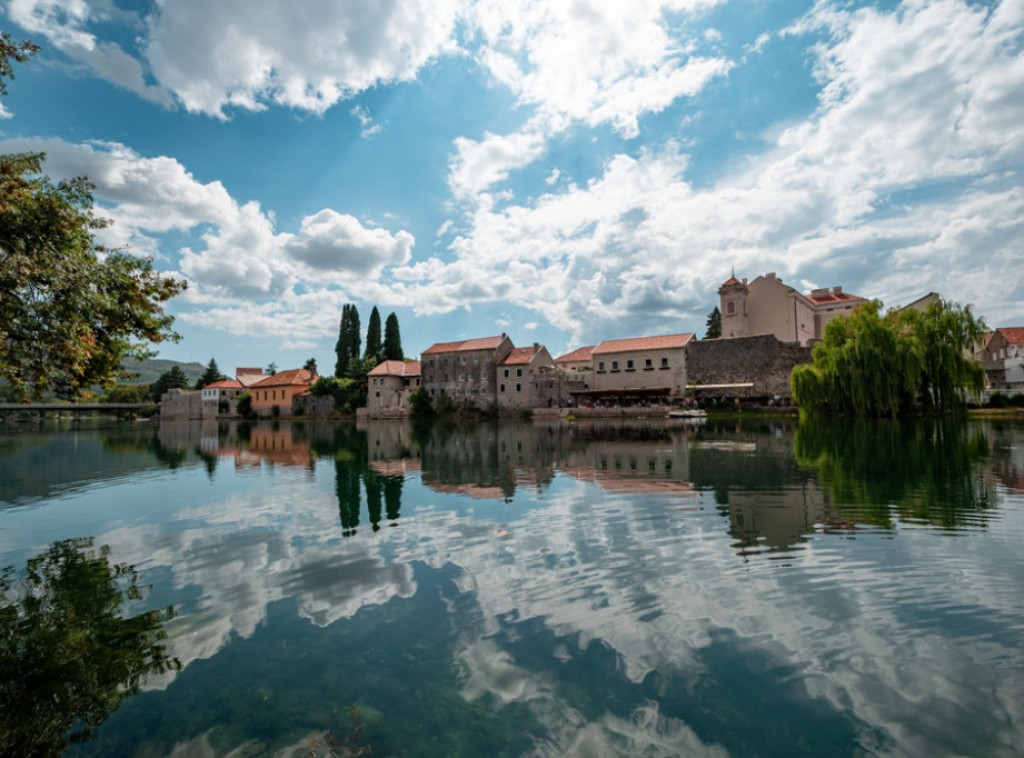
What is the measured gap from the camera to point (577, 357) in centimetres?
6394

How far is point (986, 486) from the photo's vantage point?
34.2 ft

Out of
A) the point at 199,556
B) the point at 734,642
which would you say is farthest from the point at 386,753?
the point at 199,556

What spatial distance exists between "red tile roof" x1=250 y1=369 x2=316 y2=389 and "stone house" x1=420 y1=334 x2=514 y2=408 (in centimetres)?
1994

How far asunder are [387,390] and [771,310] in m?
40.7

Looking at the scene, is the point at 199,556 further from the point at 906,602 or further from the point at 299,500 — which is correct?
the point at 906,602

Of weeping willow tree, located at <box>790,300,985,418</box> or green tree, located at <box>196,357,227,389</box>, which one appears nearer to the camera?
weeping willow tree, located at <box>790,300,985,418</box>

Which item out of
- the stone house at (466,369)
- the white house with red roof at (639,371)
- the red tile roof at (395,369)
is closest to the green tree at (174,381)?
the red tile roof at (395,369)

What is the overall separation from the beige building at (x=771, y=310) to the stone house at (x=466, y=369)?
23222 mm

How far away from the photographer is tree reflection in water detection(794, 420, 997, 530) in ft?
27.8

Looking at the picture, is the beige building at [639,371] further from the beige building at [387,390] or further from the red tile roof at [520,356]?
the beige building at [387,390]

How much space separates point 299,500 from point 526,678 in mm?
9113

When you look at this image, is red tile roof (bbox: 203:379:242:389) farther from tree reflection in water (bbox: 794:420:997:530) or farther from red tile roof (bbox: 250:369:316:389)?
tree reflection in water (bbox: 794:420:997:530)

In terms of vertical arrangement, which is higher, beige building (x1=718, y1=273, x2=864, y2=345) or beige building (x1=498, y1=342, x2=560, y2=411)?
beige building (x1=718, y1=273, x2=864, y2=345)

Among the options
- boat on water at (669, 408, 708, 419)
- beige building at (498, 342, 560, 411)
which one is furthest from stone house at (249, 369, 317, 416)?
boat on water at (669, 408, 708, 419)
